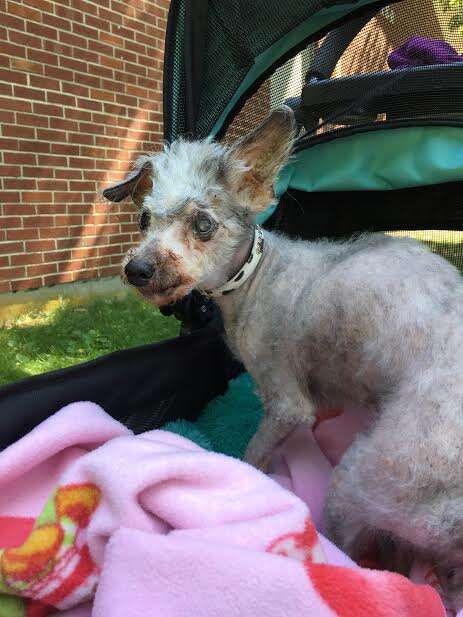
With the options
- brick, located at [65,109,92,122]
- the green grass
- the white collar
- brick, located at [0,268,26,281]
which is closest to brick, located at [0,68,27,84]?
brick, located at [65,109,92,122]

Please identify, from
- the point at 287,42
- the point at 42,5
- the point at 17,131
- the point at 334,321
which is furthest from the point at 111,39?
the point at 334,321

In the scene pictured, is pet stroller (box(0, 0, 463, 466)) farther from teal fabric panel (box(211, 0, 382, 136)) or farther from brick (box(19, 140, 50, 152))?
brick (box(19, 140, 50, 152))

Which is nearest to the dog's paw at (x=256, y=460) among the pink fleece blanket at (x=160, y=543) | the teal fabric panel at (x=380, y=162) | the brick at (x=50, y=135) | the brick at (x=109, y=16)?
the pink fleece blanket at (x=160, y=543)

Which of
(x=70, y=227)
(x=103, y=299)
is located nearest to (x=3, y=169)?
(x=70, y=227)

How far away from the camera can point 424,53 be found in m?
2.06

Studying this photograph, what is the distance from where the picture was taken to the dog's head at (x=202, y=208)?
5.70 ft

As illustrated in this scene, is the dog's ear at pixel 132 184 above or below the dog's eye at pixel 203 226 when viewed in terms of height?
above

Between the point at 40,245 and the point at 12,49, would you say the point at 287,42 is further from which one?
the point at 40,245

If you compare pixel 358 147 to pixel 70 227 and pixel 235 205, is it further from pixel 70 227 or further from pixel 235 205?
pixel 70 227

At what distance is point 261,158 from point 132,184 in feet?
1.66

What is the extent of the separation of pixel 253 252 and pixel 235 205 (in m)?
0.18

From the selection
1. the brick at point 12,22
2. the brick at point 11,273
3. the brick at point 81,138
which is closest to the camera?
the brick at point 12,22

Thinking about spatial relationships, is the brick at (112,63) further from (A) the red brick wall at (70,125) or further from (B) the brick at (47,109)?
(B) the brick at (47,109)

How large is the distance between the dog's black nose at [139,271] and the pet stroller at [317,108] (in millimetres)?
325
